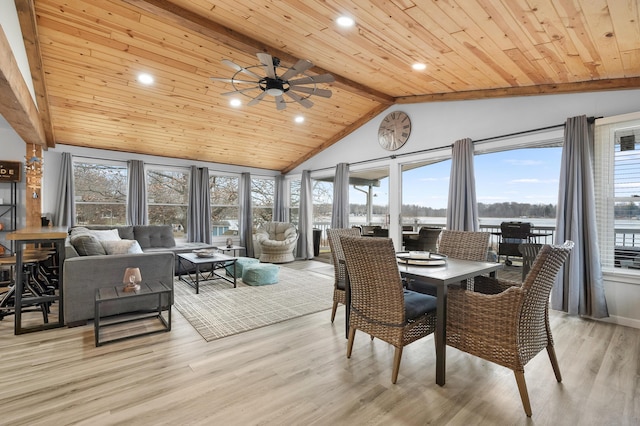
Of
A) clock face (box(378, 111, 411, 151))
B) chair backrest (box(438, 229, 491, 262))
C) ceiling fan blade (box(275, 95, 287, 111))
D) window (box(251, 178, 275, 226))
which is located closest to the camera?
chair backrest (box(438, 229, 491, 262))

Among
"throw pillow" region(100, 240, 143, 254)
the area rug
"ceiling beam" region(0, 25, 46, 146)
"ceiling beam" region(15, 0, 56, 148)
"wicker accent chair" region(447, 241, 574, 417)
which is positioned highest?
"ceiling beam" region(15, 0, 56, 148)

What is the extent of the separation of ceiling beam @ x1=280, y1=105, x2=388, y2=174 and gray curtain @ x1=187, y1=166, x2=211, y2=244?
213 cm

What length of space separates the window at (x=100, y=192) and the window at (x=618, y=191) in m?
7.51

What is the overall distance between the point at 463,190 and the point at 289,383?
3.51m

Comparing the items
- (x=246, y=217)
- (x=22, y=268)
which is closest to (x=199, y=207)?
(x=246, y=217)

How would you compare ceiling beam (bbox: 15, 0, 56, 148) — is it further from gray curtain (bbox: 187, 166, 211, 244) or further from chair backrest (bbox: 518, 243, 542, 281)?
chair backrest (bbox: 518, 243, 542, 281)

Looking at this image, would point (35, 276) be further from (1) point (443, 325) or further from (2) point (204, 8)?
(1) point (443, 325)

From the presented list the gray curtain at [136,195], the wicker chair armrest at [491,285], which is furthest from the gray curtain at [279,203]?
the wicker chair armrest at [491,285]

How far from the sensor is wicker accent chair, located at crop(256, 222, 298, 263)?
265 inches

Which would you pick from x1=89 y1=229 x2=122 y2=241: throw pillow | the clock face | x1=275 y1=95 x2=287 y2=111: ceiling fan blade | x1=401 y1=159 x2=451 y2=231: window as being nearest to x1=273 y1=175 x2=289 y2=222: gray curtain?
the clock face

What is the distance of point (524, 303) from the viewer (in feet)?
6.18

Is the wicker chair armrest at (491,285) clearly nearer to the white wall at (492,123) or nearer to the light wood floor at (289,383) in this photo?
the light wood floor at (289,383)

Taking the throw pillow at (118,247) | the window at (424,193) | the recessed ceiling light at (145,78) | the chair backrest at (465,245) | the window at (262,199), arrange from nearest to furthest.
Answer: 1. the chair backrest at (465,245)
2. the throw pillow at (118,247)
3. the recessed ceiling light at (145,78)
4. the window at (424,193)
5. the window at (262,199)

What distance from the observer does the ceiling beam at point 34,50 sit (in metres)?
2.44
